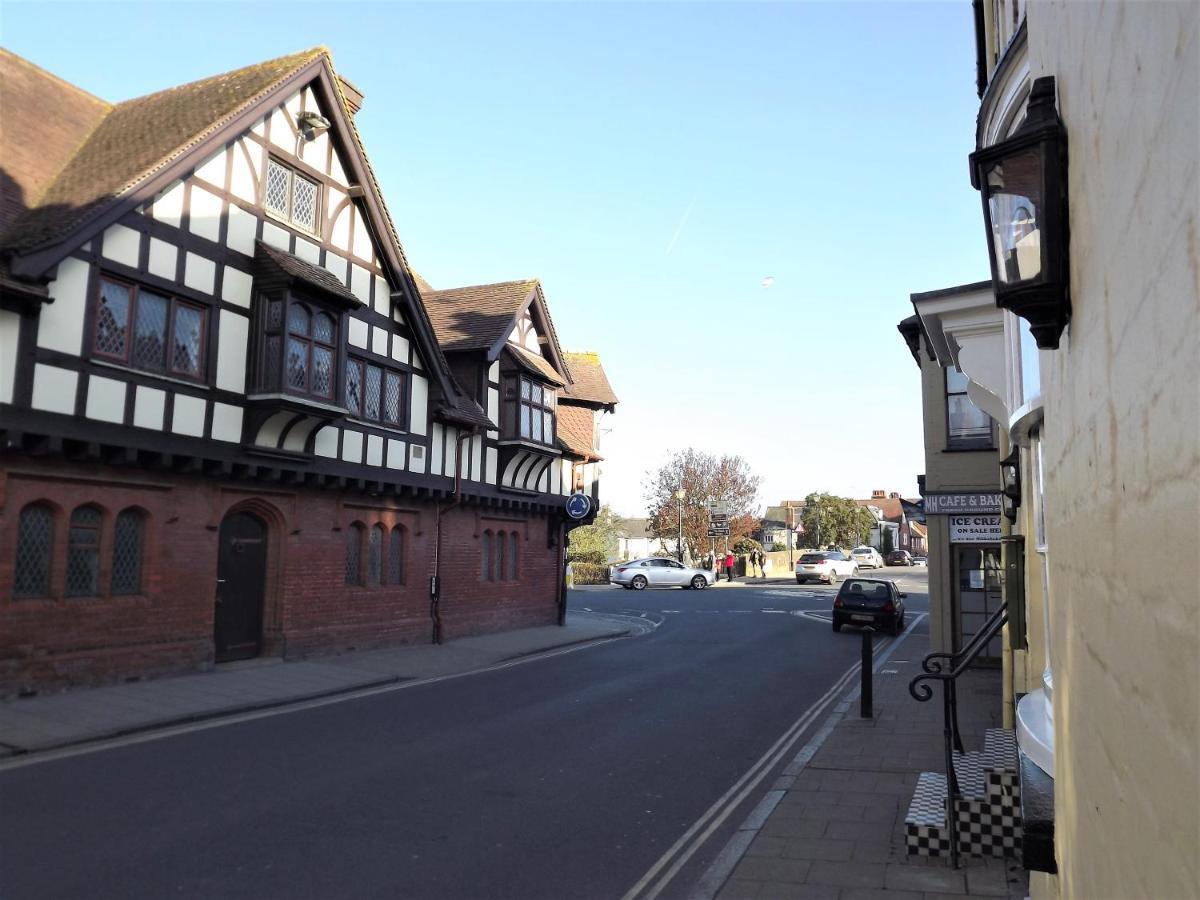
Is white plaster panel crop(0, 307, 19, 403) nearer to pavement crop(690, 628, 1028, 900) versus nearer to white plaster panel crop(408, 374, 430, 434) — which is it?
white plaster panel crop(408, 374, 430, 434)

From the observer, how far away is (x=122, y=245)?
44.6ft

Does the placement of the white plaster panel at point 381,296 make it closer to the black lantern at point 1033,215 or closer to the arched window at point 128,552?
the arched window at point 128,552

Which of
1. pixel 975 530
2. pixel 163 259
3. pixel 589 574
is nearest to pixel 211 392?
pixel 163 259

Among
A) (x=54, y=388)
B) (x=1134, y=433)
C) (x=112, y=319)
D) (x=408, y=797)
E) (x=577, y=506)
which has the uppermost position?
(x=112, y=319)

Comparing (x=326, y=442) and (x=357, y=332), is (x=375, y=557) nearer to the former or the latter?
(x=326, y=442)

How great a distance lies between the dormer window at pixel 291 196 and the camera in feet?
53.9

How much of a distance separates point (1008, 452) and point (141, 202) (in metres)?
Answer: 12.7

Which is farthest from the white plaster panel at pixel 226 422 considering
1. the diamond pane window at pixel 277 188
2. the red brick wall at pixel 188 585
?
the diamond pane window at pixel 277 188

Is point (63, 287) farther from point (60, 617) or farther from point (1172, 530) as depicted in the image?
point (1172, 530)

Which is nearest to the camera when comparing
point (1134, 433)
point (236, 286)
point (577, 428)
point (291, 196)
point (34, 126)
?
point (1134, 433)

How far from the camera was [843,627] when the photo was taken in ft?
83.5

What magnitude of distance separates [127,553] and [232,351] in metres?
3.66

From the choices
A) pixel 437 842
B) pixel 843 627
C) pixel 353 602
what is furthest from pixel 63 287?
pixel 843 627

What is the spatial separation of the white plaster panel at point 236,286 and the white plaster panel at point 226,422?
180cm
